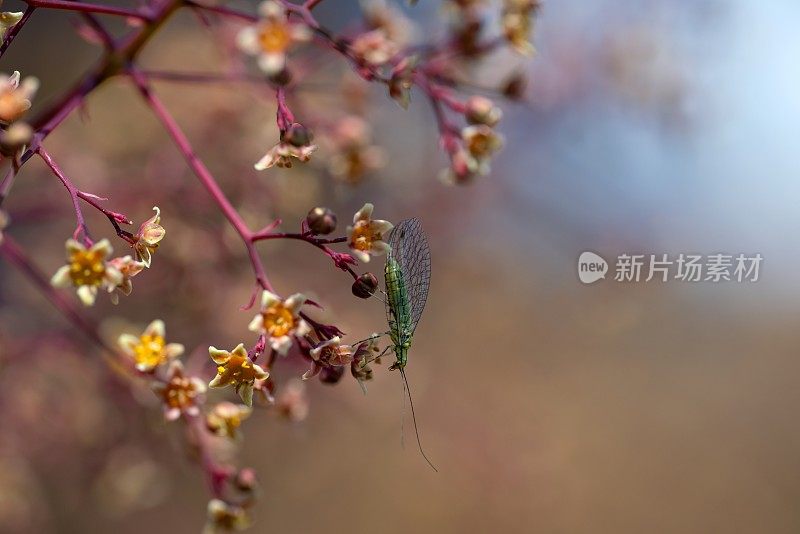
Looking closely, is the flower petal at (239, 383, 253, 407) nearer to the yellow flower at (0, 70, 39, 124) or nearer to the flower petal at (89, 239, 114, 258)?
the flower petal at (89, 239, 114, 258)

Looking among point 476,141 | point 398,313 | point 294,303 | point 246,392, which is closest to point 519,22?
point 476,141

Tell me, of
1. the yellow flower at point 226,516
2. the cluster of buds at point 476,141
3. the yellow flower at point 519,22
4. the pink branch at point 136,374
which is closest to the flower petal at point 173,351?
the pink branch at point 136,374

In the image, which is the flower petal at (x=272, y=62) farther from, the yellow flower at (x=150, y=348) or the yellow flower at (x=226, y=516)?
the yellow flower at (x=226, y=516)

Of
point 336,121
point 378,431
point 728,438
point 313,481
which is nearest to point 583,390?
point 728,438

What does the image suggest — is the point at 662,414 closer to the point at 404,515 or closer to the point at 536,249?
the point at 536,249

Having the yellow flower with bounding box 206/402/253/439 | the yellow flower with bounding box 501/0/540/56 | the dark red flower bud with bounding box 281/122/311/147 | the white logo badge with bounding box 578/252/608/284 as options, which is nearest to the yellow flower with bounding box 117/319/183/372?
the yellow flower with bounding box 206/402/253/439

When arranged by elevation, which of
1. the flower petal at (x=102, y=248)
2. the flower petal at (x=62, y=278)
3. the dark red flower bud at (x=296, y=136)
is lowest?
the flower petal at (x=62, y=278)

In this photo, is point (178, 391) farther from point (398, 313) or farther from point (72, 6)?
point (72, 6)
